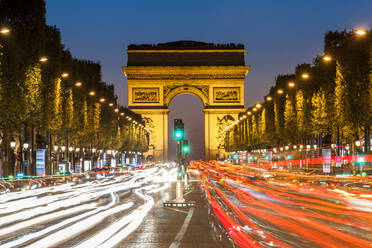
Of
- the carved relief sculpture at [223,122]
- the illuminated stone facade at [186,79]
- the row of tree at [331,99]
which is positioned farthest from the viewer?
the carved relief sculpture at [223,122]

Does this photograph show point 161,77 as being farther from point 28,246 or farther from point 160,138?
point 28,246

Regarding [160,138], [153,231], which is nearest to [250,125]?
[160,138]

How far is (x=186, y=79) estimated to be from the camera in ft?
383

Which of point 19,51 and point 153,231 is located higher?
point 19,51

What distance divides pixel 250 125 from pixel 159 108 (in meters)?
24.1

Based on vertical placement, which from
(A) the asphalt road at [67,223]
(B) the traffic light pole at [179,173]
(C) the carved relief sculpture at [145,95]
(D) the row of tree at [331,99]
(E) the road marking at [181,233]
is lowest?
(E) the road marking at [181,233]

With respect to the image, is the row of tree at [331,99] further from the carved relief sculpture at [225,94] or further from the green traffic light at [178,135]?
the carved relief sculpture at [225,94]

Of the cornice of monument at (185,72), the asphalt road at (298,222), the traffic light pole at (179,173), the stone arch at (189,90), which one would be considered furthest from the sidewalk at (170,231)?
the stone arch at (189,90)

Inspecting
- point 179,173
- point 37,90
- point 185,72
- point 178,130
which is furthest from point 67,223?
point 185,72

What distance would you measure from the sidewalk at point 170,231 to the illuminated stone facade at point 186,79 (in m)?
99.4

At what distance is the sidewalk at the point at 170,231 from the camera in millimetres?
10630

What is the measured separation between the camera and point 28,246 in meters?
10.2

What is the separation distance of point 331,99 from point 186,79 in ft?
231

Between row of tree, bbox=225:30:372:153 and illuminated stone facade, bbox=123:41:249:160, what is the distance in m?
37.0
